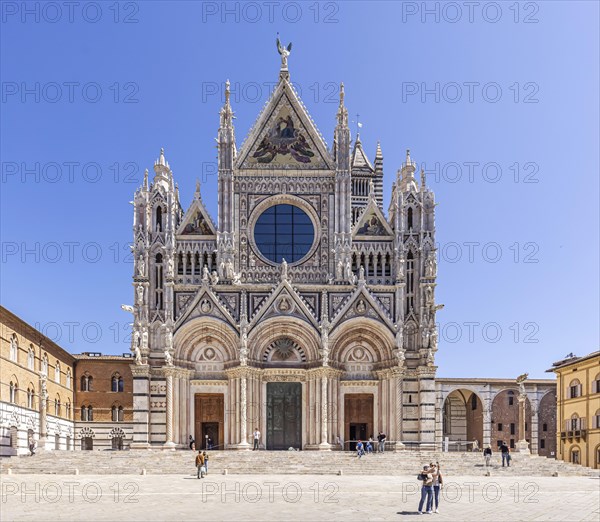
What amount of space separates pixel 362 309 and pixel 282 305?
5090mm

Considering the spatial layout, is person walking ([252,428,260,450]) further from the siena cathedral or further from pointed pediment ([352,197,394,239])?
pointed pediment ([352,197,394,239])

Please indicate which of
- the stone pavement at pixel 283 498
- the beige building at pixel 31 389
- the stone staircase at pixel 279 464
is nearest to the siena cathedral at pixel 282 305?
the stone staircase at pixel 279 464

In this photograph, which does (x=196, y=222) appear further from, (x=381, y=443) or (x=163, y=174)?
(x=381, y=443)

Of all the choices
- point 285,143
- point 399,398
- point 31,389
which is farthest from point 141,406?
point 285,143

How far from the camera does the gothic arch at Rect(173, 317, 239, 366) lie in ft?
169

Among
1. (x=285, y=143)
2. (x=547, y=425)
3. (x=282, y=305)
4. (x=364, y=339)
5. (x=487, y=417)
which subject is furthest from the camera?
(x=547, y=425)

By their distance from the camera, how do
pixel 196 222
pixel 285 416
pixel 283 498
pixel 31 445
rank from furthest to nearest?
pixel 196 222, pixel 285 416, pixel 31 445, pixel 283 498

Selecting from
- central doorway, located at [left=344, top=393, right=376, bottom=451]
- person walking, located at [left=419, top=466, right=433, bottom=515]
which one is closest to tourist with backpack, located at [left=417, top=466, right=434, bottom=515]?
person walking, located at [left=419, top=466, right=433, bottom=515]

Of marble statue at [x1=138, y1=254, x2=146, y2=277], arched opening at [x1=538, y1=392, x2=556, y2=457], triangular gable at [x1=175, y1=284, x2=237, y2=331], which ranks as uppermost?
marble statue at [x1=138, y1=254, x2=146, y2=277]

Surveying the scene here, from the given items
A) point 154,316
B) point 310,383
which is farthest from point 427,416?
point 154,316

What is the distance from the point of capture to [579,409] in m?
60.2

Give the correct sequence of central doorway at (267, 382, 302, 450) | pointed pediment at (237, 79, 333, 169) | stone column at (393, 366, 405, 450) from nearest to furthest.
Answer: stone column at (393, 366, 405, 450) < central doorway at (267, 382, 302, 450) < pointed pediment at (237, 79, 333, 169)

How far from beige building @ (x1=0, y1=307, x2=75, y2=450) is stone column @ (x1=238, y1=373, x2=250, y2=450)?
1208cm

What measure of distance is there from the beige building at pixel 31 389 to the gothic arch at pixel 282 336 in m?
13.2
